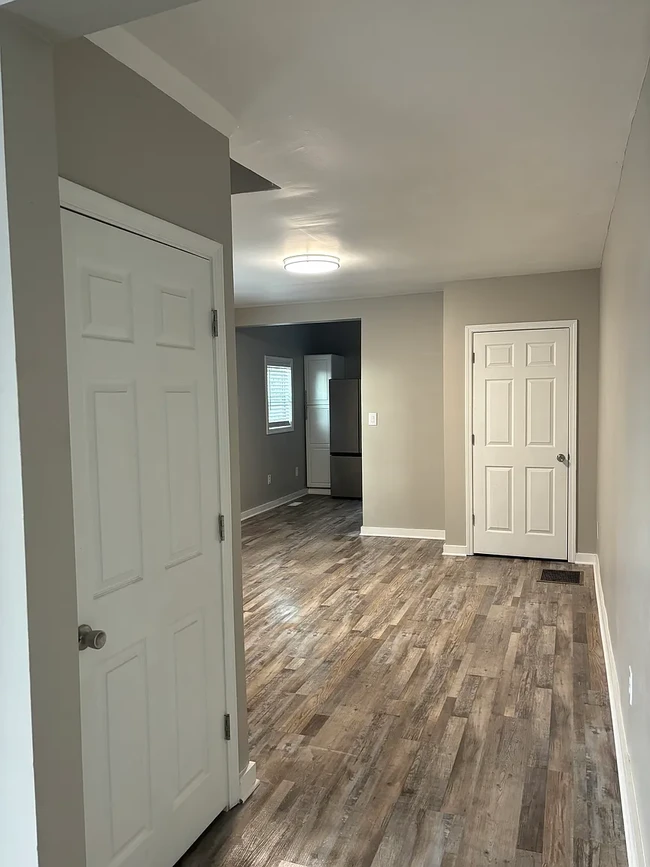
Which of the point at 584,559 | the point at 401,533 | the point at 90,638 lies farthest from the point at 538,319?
the point at 90,638

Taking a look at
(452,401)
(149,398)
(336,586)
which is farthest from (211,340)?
(452,401)

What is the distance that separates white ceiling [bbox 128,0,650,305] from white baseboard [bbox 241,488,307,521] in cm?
427

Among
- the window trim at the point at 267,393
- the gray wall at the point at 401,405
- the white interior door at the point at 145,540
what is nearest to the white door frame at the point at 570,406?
the gray wall at the point at 401,405

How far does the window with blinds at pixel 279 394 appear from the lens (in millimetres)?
8422

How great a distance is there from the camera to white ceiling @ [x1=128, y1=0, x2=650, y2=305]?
173 cm

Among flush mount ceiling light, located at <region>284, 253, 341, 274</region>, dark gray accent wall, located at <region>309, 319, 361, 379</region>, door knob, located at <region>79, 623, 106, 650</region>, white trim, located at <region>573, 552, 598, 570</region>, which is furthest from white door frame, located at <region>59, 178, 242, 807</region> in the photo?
dark gray accent wall, located at <region>309, 319, 361, 379</region>

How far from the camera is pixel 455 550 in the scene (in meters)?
5.87

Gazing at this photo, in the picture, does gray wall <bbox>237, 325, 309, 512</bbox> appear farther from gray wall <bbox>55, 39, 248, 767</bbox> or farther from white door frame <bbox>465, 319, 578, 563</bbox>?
gray wall <bbox>55, 39, 248, 767</bbox>

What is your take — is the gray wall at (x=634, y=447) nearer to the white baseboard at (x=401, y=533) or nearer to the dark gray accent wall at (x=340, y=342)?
the white baseboard at (x=401, y=533)

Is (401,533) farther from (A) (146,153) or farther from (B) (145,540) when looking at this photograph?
(A) (146,153)

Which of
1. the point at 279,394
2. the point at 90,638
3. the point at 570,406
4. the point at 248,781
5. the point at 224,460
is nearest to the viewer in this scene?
the point at 90,638

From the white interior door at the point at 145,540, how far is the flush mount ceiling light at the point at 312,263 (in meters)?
2.38

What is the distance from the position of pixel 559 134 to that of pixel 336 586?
3.51 meters

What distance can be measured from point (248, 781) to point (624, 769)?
1.35m
